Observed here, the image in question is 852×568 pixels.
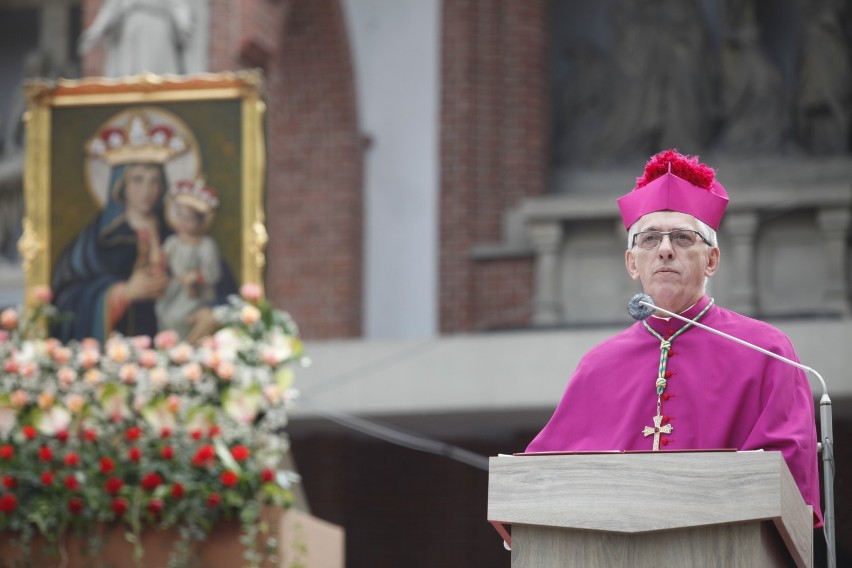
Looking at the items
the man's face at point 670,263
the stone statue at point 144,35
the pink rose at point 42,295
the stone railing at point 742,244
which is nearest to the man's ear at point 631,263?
the man's face at point 670,263

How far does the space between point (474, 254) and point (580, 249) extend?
72 cm

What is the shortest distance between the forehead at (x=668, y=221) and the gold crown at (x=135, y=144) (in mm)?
4488

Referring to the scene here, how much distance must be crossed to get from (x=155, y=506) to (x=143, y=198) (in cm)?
204

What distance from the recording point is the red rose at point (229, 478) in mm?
6684

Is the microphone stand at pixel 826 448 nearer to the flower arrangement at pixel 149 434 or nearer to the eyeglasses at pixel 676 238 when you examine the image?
the eyeglasses at pixel 676 238

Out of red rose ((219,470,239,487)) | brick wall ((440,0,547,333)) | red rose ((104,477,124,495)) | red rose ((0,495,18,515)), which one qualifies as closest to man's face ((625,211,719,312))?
red rose ((219,470,239,487))

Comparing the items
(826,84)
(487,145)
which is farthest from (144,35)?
(826,84)

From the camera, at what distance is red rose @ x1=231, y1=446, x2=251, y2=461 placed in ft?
22.3

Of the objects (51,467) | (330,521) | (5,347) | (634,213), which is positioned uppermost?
(634,213)

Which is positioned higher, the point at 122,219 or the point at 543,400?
the point at 122,219

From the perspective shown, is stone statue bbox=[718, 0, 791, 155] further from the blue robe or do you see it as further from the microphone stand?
the microphone stand

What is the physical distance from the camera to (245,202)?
26.5ft

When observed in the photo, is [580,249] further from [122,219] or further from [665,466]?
[665,466]

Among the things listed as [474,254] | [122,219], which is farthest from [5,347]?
[474,254]
